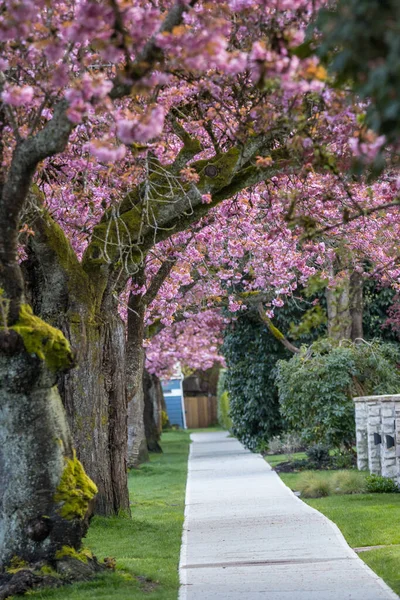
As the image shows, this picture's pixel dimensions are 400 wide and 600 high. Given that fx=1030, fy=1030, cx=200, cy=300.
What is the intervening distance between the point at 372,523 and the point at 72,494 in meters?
4.50

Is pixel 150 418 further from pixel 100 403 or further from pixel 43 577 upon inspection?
pixel 43 577

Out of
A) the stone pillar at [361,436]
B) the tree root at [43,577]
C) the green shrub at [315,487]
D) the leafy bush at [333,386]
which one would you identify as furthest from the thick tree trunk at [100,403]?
the leafy bush at [333,386]

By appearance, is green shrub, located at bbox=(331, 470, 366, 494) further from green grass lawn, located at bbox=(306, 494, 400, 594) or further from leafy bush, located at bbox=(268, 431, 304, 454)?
leafy bush, located at bbox=(268, 431, 304, 454)

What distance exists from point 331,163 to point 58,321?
580 centimetres

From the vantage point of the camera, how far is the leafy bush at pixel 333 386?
19.9 metres

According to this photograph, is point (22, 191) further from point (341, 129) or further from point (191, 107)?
point (191, 107)

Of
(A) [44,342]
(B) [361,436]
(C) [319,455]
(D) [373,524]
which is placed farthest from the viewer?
(C) [319,455]

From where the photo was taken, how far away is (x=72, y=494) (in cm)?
847

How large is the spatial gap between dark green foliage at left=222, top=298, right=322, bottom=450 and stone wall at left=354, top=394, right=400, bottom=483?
6.76 m

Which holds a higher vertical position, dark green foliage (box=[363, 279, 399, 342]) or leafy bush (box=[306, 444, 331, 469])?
dark green foliage (box=[363, 279, 399, 342])

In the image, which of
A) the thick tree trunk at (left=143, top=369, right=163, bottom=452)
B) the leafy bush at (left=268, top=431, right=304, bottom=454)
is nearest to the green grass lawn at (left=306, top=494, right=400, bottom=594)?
the leafy bush at (left=268, top=431, right=304, bottom=454)

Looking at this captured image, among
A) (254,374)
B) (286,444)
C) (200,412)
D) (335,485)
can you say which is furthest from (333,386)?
(200,412)

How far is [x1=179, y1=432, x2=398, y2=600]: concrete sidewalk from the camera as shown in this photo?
315 inches

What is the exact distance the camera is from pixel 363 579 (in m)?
8.30
